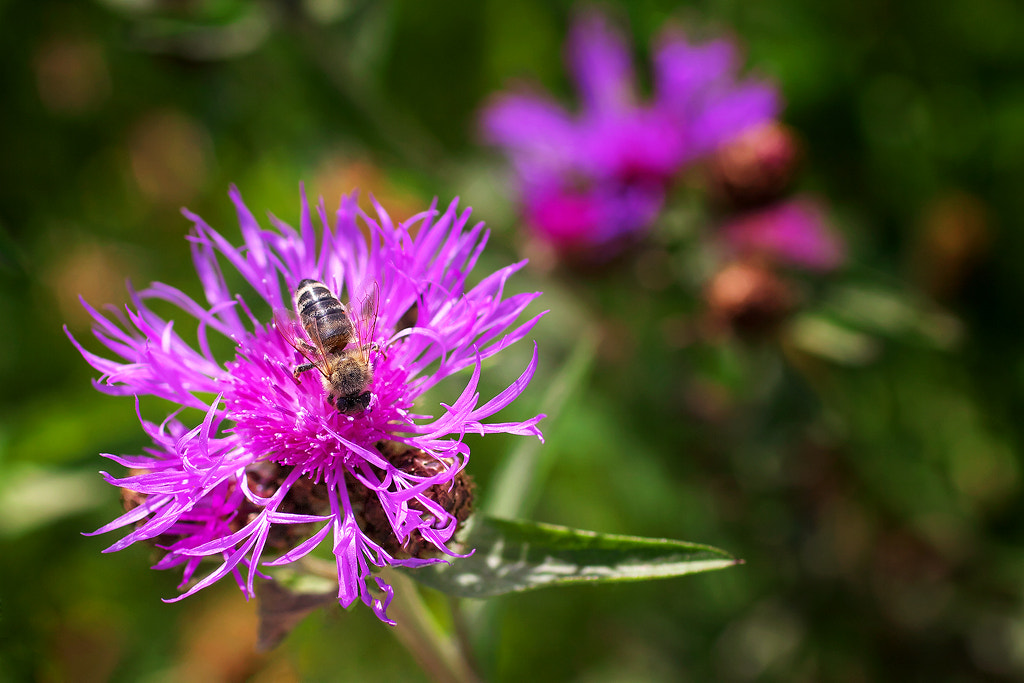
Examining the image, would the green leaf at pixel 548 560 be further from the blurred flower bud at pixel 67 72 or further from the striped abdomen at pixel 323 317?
the blurred flower bud at pixel 67 72

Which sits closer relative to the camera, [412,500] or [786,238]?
[412,500]

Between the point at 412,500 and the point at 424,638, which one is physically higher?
the point at 412,500

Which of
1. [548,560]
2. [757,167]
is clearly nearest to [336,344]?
[548,560]

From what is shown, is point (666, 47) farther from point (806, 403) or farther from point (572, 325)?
point (806, 403)

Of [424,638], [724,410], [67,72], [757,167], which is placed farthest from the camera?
[67,72]

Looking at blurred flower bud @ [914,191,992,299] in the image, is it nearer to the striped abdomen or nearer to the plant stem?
the plant stem

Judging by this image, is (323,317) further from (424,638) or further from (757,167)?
(757,167)

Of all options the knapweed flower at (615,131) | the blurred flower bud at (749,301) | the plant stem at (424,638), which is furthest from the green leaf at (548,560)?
the knapweed flower at (615,131)
